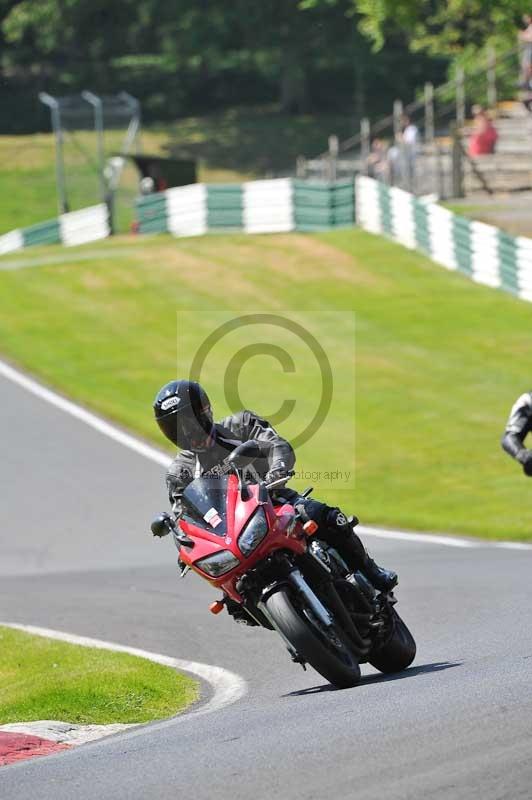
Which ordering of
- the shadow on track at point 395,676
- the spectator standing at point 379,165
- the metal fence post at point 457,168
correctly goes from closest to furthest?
1. the shadow on track at point 395,676
2. the metal fence post at point 457,168
3. the spectator standing at point 379,165

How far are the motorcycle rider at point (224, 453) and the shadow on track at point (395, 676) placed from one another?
0.51 metres

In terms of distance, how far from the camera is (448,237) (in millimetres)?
32250

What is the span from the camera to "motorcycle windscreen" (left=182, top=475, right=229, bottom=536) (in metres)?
7.59

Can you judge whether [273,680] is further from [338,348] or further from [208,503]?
[338,348]

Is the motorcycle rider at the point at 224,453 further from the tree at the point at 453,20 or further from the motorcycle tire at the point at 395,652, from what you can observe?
the tree at the point at 453,20

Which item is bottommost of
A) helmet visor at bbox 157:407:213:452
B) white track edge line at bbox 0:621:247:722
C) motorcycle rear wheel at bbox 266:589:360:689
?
white track edge line at bbox 0:621:247:722

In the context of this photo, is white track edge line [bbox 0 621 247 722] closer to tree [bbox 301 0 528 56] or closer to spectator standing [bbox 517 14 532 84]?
spectator standing [bbox 517 14 532 84]

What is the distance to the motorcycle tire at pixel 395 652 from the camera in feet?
27.2

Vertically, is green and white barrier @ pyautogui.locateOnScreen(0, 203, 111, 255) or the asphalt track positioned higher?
the asphalt track

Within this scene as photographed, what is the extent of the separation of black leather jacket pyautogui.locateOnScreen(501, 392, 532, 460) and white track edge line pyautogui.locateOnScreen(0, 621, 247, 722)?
129 inches

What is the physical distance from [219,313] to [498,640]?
70.4 feet

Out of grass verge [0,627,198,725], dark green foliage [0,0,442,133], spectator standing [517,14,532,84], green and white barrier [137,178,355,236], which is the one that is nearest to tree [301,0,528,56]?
dark green foliage [0,0,442,133]

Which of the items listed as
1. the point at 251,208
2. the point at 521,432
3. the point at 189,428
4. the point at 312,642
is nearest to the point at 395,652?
the point at 312,642

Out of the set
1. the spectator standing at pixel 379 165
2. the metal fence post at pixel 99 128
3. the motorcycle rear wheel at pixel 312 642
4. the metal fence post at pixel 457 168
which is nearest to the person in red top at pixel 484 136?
the metal fence post at pixel 457 168
